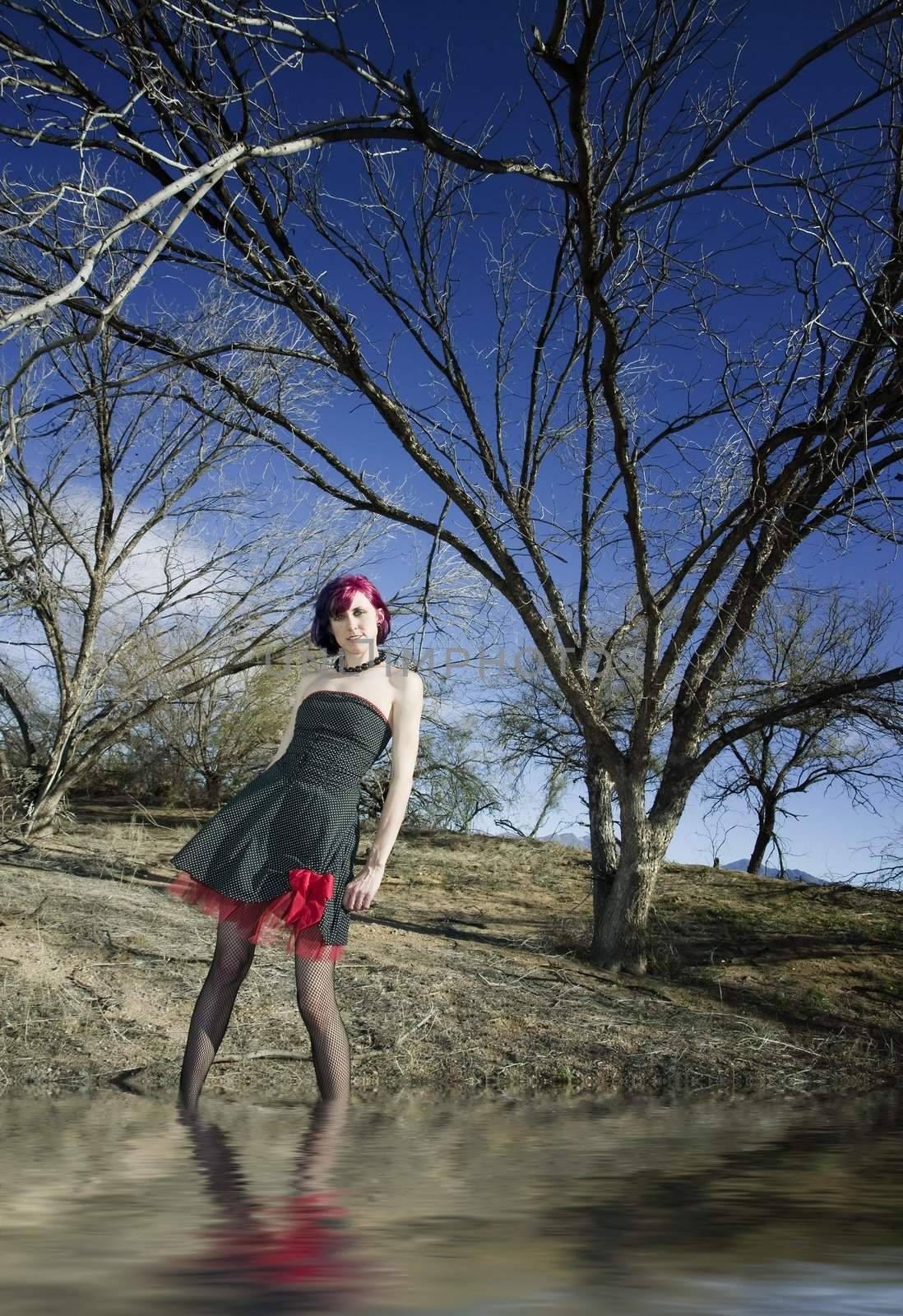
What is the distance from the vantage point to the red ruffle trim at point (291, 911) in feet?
11.5

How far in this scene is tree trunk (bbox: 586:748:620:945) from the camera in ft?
28.3

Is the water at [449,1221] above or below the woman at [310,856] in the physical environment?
below

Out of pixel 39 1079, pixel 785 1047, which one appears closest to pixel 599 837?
pixel 785 1047

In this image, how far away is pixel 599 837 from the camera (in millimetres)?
8844

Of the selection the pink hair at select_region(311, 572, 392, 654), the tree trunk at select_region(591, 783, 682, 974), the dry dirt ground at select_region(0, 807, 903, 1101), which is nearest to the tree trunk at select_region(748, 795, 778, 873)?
the dry dirt ground at select_region(0, 807, 903, 1101)

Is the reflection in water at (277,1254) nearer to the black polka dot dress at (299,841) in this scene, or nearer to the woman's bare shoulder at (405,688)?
the black polka dot dress at (299,841)

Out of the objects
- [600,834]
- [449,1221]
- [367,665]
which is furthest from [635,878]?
[449,1221]

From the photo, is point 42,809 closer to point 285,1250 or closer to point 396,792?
point 396,792

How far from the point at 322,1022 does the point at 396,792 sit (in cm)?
82

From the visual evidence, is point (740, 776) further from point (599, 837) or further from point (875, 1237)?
point (875, 1237)

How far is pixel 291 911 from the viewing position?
3.50 meters

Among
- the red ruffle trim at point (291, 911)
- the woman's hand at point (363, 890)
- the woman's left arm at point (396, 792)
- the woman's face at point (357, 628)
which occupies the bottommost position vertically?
the red ruffle trim at point (291, 911)

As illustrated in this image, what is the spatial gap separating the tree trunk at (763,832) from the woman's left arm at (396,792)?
12.6 metres

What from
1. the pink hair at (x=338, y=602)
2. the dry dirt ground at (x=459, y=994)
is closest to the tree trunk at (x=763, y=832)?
the dry dirt ground at (x=459, y=994)
